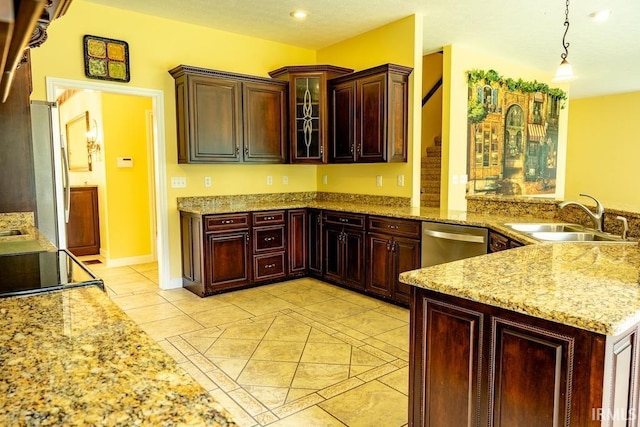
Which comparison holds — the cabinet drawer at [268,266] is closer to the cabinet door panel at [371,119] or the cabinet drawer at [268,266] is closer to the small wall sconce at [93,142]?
the cabinet door panel at [371,119]

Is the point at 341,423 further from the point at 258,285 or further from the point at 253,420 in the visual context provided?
the point at 258,285

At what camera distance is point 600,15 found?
4.38 metres

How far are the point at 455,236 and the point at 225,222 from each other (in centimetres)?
228

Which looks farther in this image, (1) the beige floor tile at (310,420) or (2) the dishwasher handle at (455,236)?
(2) the dishwasher handle at (455,236)

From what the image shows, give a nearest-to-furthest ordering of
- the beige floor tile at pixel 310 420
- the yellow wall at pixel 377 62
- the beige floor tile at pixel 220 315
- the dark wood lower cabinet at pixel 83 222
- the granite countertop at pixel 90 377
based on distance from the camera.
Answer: the granite countertop at pixel 90 377 → the beige floor tile at pixel 310 420 → the beige floor tile at pixel 220 315 → the yellow wall at pixel 377 62 → the dark wood lower cabinet at pixel 83 222

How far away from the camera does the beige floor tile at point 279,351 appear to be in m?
3.00

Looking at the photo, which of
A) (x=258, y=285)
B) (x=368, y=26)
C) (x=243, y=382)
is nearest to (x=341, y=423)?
(x=243, y=382)

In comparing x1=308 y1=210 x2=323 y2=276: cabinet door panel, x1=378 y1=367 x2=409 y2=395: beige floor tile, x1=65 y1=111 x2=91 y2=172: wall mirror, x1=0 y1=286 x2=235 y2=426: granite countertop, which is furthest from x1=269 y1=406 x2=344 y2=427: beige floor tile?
x1=65 y1=111 x2=91 y2=172: wall mirror

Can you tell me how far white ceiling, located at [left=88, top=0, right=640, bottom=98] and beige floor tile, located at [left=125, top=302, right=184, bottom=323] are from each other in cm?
290

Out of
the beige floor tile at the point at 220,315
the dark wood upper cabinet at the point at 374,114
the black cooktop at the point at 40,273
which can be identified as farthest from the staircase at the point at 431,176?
the black cooktop at the point at 40,273

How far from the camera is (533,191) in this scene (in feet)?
21.7

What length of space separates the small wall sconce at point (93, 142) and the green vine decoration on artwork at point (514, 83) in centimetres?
521

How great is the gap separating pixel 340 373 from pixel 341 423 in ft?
1.80

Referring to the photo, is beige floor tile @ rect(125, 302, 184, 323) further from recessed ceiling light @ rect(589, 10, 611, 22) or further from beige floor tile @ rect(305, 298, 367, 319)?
recessed ceiling light @ rect(589, 10, 611, 22)
